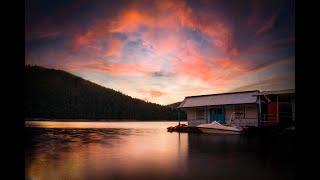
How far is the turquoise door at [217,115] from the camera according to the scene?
20.8 metres

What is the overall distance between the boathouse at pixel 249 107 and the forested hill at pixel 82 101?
38.7m

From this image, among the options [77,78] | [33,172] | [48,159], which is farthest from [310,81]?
[77,78]

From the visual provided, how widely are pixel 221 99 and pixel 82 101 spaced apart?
143 ft

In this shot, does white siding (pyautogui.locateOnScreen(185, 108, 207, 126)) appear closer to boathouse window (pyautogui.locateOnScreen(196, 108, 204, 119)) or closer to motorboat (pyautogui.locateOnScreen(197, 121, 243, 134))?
boathouse window (pyautogui.locateOnScreen(196, 108, 204, 119))

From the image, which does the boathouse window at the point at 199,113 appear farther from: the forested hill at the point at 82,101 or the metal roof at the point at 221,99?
the forested hill at the point at 82,101

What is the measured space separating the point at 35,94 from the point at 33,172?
54815 millimetres

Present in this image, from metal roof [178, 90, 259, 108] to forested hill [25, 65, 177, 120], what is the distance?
37.2 meters

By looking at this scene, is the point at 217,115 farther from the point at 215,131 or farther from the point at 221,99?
the point at 215,131

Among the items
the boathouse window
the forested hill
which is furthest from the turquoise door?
the forested hill

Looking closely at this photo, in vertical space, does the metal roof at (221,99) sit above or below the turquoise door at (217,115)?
above

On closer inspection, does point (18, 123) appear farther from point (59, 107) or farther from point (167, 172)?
point (59, 107)

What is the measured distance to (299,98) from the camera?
4617mm

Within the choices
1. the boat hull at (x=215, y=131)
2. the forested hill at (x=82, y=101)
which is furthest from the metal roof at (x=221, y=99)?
the forested hill at (x=82, y=101)

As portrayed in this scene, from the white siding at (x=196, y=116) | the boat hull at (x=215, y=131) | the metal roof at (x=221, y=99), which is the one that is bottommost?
the boat hull at (x=215, y=131)
